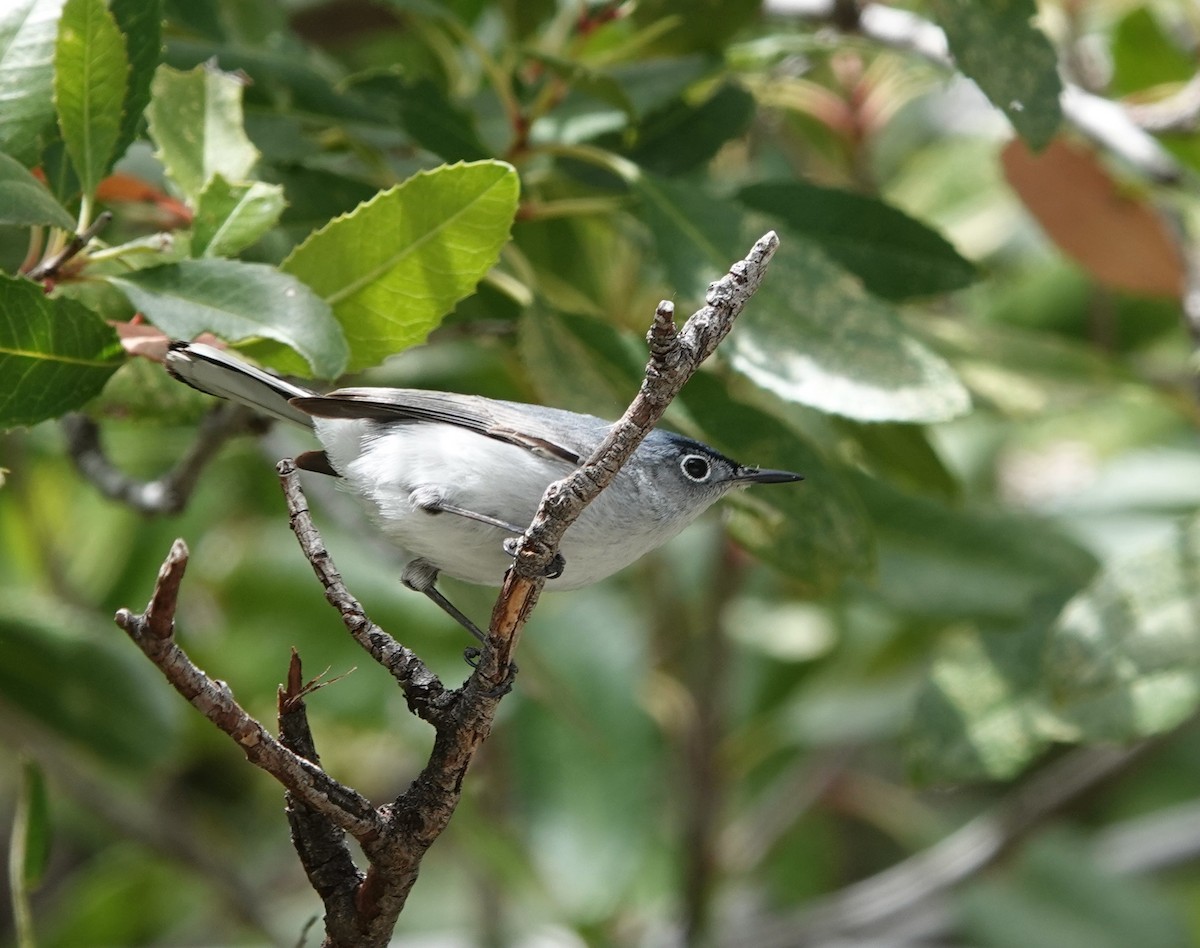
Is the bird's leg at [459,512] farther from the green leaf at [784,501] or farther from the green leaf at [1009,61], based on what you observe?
the green leaf at [1009,61]

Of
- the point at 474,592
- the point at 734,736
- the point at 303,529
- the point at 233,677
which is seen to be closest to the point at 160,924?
the point at 233,677

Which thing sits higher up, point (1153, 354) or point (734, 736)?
point (1153, 354)

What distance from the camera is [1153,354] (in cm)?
364

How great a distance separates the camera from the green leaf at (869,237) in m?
2.23

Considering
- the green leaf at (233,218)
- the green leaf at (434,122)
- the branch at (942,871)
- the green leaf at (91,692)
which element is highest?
the green leaf at (233,218)

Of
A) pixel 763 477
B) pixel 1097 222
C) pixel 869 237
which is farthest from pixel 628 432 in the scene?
pixel 1097 222

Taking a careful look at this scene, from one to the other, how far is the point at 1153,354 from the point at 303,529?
294cm

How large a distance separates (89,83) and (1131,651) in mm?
1730

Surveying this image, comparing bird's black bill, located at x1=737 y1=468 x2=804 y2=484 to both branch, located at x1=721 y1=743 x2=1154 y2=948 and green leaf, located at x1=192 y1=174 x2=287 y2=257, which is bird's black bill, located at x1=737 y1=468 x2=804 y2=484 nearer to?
green leaf, located at x1=192 y1=174 x2=287 y2=257

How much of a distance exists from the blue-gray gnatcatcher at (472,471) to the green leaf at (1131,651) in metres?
0.79

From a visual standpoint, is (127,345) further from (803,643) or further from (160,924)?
(160,924)

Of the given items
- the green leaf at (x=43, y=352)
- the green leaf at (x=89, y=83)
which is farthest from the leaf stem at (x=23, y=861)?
the green leaf at (x=89, y=83)

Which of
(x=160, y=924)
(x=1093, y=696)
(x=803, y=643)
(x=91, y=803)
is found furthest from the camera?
(x=160, y=924)

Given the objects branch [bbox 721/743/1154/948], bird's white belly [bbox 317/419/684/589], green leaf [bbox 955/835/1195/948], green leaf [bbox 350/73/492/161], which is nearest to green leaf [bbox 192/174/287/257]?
bird's white belly [bbox 317/419/684/589]
